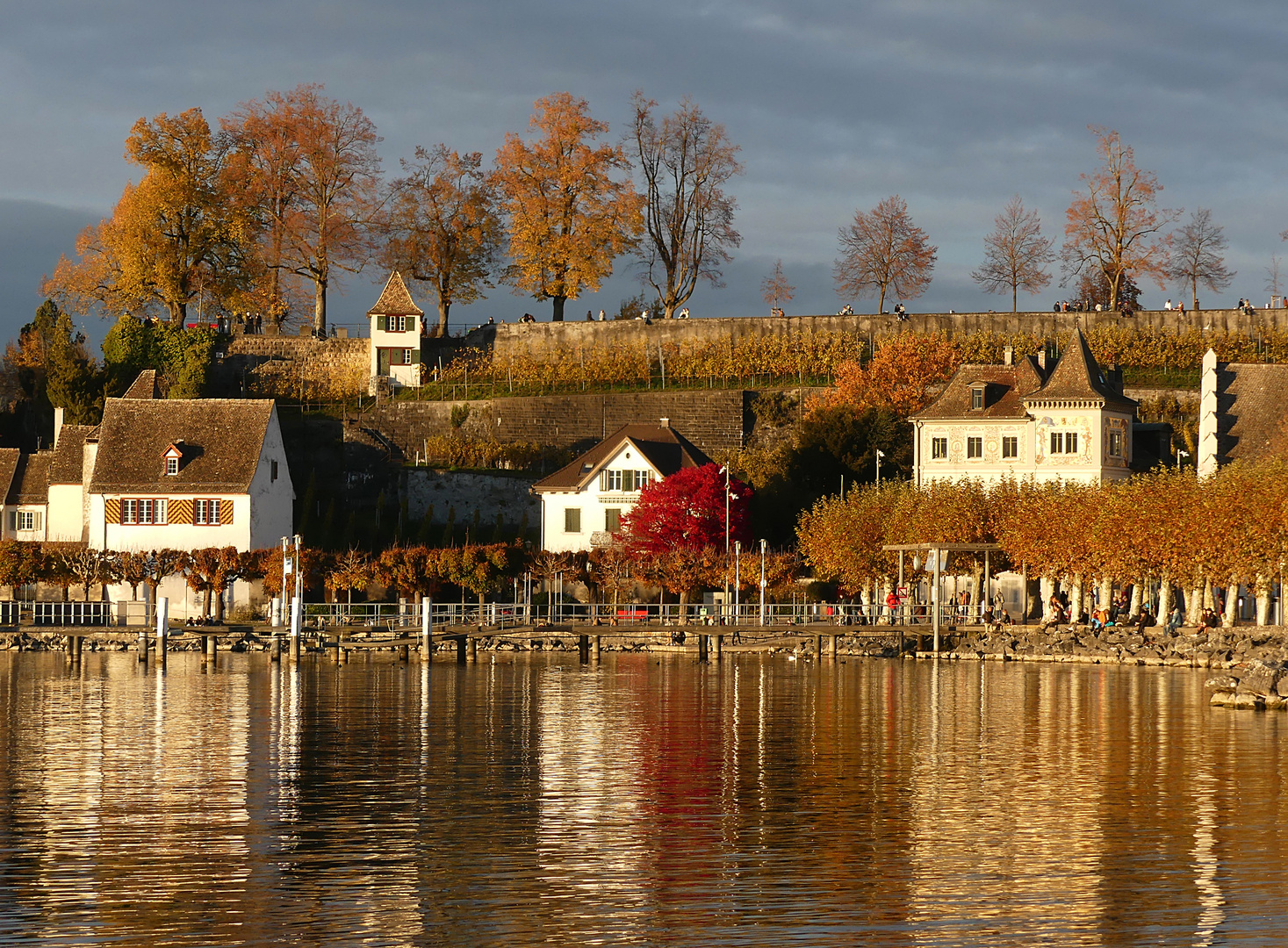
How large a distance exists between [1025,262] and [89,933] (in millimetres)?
95334

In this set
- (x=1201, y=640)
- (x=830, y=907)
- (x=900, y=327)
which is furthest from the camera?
(x=900, y=327)

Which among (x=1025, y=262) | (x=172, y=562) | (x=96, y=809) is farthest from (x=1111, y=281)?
(x=96, y=809)

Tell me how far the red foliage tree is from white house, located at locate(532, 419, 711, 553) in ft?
11.6

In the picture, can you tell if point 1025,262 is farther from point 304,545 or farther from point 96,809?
point 96,809

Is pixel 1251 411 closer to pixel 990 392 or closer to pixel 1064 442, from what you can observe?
pixel 1064 442

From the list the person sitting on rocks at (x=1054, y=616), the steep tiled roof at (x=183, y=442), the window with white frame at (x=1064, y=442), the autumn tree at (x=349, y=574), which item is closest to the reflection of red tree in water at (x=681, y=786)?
the person sitting on rocks at (x=1054, y=616)

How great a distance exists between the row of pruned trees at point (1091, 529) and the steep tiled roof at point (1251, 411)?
26.3ft

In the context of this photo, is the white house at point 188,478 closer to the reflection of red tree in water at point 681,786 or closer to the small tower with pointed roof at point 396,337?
the small tower with pointed roof at point 396,337

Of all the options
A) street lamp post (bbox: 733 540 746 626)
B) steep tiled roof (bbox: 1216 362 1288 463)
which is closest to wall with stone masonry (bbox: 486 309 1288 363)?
steep tiled roof (bbox: 1216 362 1288 463)

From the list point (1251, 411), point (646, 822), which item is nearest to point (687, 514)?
point (1251, 411)

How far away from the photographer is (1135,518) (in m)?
63.2

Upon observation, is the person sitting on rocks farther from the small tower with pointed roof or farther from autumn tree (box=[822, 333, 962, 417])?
the small tower with pointed roof

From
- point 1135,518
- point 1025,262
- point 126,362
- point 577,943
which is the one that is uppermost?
point 1025,262

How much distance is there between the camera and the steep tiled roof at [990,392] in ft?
259
